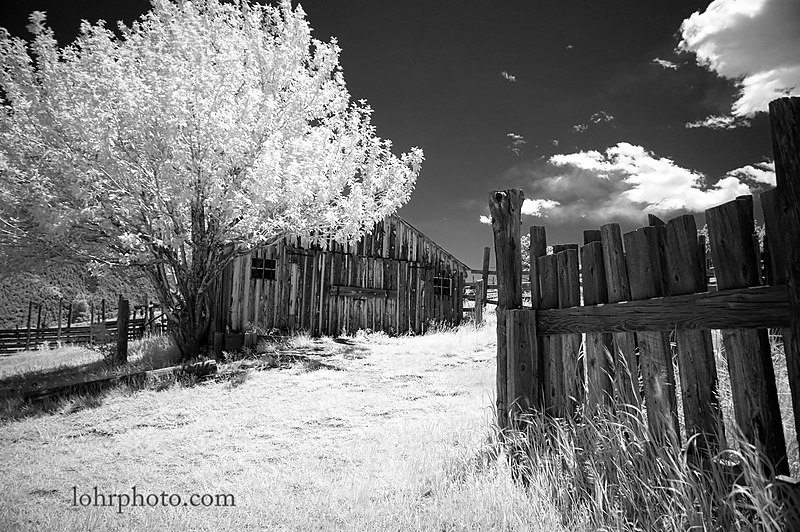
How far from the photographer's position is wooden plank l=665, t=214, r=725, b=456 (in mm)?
2770

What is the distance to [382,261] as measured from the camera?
18.8 m

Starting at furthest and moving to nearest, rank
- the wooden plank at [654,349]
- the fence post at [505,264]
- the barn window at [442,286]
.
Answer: the barn window at [442,286] → the fence post at [505,264] → the wooden plank at [654,349]

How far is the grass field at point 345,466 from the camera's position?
2.99m

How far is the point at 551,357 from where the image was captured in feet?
13.3

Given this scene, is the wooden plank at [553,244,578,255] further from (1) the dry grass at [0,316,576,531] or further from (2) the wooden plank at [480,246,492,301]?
(2) the wooden plank at [480,246,492,301]

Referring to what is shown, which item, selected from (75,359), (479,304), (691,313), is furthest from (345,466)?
(75,359)

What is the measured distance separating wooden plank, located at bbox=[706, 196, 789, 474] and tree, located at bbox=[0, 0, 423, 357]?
28.7 ft

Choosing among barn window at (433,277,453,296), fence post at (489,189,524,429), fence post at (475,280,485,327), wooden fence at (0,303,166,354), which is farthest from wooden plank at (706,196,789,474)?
wooden fence at (0,303,166,354)

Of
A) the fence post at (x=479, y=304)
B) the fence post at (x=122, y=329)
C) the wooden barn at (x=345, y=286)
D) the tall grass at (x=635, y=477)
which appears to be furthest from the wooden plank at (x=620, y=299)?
the fence post at (x=479, y=304)

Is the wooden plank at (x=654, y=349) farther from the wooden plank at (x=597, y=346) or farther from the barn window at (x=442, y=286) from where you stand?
the barn window at (x=442, y=286)

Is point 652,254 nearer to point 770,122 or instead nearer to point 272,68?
point 770,122

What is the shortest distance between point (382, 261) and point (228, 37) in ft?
32.7

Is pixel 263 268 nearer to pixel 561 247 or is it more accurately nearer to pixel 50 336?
pixel 561 247

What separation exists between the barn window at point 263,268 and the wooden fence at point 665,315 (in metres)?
12.8
